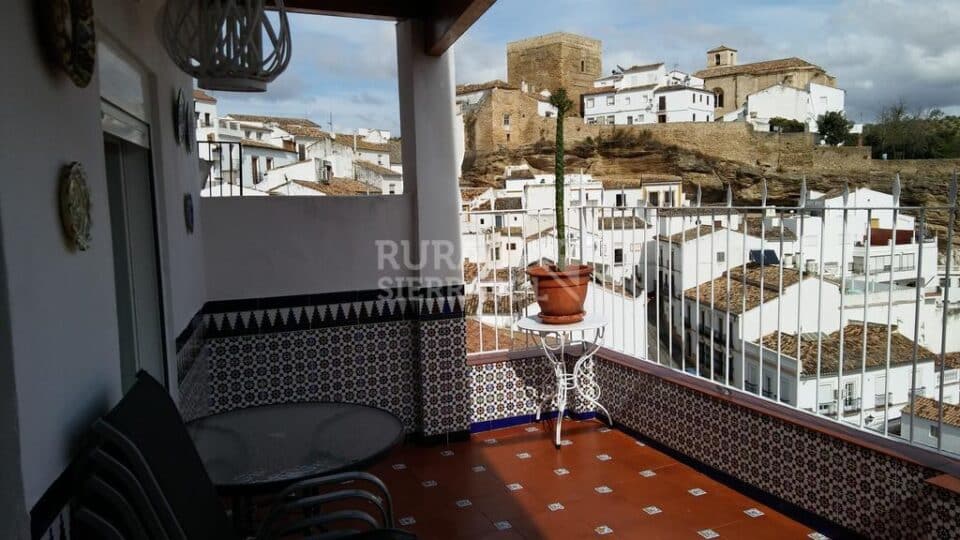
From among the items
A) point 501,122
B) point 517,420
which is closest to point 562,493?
point 517,420

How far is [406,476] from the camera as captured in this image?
3266mm

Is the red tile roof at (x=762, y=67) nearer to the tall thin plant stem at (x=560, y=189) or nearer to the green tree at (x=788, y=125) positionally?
the green tree at (x=788, y=125)

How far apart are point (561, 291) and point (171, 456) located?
90.1 inches

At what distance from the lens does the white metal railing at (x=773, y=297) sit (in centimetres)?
223

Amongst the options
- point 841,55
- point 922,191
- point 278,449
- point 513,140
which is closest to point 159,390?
point 278,449

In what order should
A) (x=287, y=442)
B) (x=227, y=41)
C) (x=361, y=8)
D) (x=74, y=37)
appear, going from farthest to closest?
1. (x=361, y=8)
2. (x=287, y=442)
3. (x=227, y=41)
4. (x=74, y=37)

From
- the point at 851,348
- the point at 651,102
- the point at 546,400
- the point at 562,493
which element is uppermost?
the point at 651,102

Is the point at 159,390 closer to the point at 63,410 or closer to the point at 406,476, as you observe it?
the point at 63,410

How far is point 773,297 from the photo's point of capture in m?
3.05

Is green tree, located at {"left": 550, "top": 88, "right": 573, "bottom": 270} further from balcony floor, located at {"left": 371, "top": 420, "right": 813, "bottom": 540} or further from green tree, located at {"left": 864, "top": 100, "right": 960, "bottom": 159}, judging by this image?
green tree, located at {"left": 864, "top": 100, "right": 960, "bottom": 159}

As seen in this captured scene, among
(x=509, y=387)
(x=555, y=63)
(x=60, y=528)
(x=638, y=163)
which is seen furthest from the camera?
(x=555, y=63)

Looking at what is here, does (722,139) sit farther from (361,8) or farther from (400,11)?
(361,8)

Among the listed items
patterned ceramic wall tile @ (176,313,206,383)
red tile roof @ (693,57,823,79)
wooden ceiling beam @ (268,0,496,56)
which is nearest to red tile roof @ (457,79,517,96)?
red tile roof @ (693,57,823,79)

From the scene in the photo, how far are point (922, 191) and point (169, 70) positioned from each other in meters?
3.96
